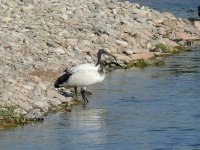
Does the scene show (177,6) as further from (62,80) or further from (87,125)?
(87,125)

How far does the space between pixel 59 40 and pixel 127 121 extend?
10.1 meters

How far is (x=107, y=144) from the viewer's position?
750 inches

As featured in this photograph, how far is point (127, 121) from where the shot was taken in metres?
21.7

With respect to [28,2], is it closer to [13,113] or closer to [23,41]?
[23,41]

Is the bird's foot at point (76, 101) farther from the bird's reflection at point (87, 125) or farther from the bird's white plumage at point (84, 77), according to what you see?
the bird's reflection at point (87, 125)

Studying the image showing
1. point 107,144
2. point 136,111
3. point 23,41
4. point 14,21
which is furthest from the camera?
point 14,21

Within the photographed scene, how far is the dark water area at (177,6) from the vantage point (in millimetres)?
49213

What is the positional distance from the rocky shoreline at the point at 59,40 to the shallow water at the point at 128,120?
807 mm

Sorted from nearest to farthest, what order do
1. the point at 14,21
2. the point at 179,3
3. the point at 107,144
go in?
the point at 107,144 < the point at 14,21 < the point at 179,3

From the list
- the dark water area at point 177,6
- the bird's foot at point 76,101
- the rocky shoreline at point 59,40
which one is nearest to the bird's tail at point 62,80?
the rocky shoreline at point 59,40

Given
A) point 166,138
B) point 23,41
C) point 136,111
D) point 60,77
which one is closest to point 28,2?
point 23,41

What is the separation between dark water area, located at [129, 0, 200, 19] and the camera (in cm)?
4921

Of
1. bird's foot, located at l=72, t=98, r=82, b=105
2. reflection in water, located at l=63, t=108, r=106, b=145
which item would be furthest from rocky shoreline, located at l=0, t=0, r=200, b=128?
reflection in water, located at l=63, t=108, r=106, b=145

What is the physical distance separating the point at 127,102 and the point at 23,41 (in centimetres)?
605
